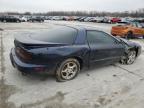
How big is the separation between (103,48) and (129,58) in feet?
5.32

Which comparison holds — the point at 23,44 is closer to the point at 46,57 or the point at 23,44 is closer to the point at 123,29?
the point at 46,57

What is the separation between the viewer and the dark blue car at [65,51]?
13.5 feet

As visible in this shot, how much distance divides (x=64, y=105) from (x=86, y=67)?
64.7 inches

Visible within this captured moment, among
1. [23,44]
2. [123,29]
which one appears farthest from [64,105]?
[123,29]

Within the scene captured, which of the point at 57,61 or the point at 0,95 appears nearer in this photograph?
the point at 0,95

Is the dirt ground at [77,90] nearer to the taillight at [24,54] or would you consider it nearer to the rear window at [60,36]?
the taillight at [24,54]

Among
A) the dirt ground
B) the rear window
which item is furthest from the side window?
the dirt ground

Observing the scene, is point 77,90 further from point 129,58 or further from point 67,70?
point 129,58

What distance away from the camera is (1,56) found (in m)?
6.85

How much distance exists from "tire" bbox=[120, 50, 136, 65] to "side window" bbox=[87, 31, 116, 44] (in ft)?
3.02

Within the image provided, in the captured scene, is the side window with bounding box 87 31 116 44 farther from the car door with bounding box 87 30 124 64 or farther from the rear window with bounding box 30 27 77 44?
the rear window with bounding box 30 27 77 44

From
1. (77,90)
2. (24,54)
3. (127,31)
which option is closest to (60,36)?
(24,54)

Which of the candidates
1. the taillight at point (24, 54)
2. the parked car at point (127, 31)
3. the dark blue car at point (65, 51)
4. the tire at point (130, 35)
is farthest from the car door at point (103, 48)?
the tire at point (130, 35)

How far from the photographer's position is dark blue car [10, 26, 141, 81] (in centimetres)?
412
